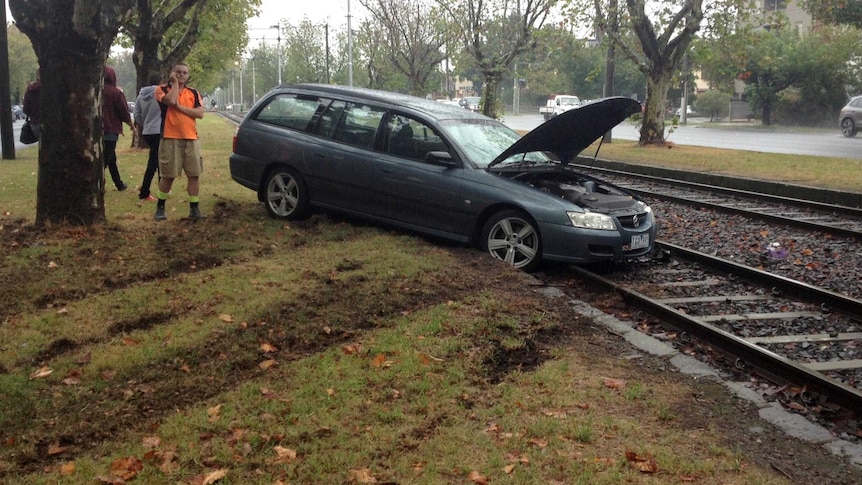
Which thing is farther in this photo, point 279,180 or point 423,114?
point 279,180

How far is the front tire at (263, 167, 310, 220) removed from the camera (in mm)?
9977

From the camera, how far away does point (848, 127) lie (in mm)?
35344

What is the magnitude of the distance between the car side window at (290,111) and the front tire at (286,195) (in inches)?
23.3

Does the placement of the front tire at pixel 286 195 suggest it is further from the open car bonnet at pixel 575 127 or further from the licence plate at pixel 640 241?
the licence plate at pixel 640 241

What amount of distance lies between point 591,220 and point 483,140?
1887 millimetres

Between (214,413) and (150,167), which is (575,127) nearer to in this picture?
(214,413)

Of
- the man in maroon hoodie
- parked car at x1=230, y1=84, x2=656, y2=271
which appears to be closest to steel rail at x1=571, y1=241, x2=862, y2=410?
parked car at x1=230, y1=84, x2=656, y2=271

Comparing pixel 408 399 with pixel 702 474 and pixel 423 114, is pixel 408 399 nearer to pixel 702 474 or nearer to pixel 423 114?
pixel 702 474

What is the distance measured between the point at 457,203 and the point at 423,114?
1.27 meters

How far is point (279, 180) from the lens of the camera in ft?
33.3

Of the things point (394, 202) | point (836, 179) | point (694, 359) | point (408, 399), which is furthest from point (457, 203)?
point (836, 179)

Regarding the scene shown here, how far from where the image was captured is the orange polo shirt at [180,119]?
31.3 feet

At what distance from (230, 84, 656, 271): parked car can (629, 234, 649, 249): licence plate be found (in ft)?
0.06

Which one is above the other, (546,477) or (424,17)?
(424,17)
